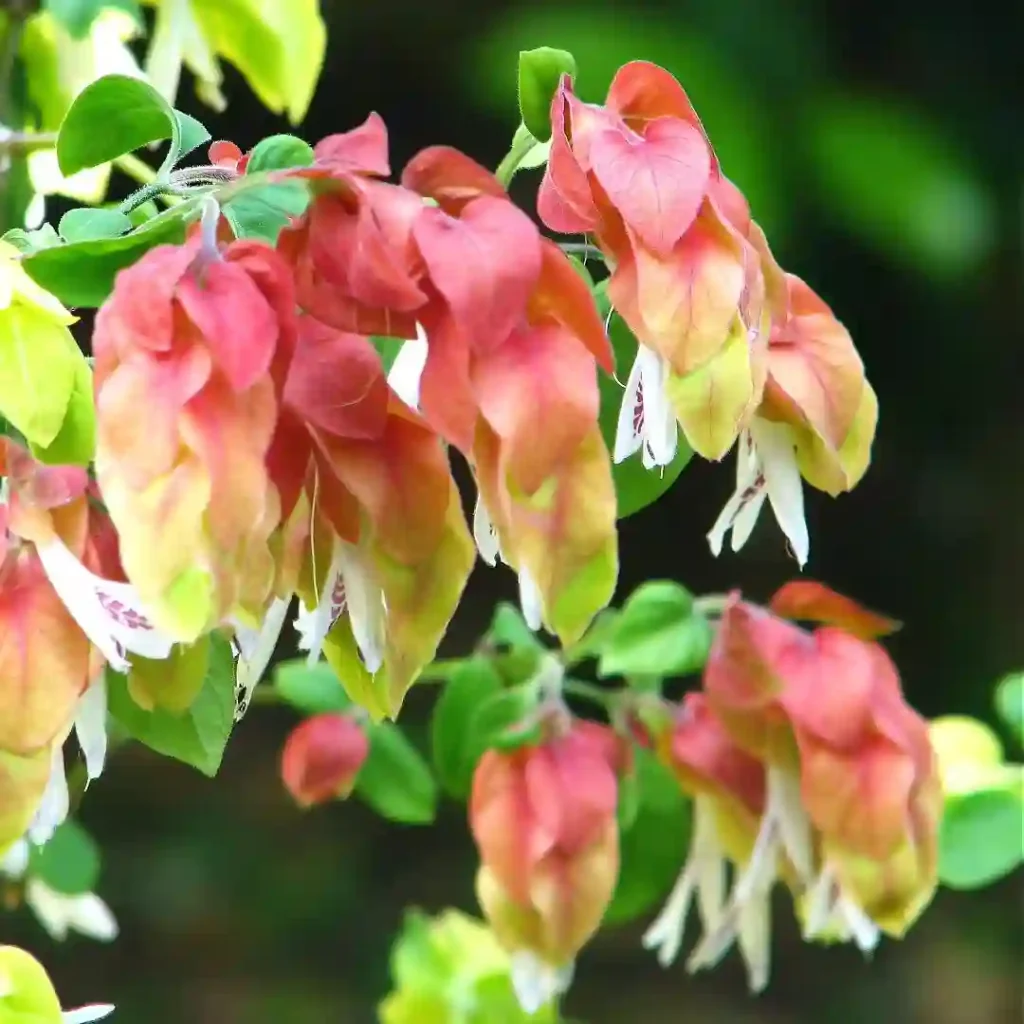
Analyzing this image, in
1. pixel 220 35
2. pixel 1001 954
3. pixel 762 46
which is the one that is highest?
pixel 220 35

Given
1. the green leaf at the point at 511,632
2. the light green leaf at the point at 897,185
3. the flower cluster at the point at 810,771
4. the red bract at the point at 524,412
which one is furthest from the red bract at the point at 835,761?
the light green leaf at the point at 897,185

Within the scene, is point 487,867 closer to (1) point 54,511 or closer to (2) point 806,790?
(2) point 806,790

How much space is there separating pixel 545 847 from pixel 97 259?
247 mm

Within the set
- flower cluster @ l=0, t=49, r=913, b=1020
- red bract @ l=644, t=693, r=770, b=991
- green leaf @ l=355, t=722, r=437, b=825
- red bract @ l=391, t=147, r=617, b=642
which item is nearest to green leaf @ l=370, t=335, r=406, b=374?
flower cluster @ l=0, t=49, r=913, b=1020

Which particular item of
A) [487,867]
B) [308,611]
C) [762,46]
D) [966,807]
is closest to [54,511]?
[308,611]

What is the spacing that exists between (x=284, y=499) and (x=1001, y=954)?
1.73 metres

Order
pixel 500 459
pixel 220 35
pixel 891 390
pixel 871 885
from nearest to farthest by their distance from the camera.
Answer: pixel 500 459 → pixel 871 885 → pixel 220 35 → pixel 891 390

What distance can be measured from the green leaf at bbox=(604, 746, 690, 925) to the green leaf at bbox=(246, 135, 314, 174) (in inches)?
13.5

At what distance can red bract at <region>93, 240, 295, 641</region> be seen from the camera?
289 millimetres

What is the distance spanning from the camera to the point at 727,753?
0.58 m

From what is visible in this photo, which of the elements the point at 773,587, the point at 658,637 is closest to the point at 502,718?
the point at 658,637

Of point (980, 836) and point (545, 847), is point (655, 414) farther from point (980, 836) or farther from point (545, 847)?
point (980, 836)

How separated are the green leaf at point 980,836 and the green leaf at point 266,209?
0.42 meters

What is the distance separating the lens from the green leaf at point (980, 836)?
0.67m
